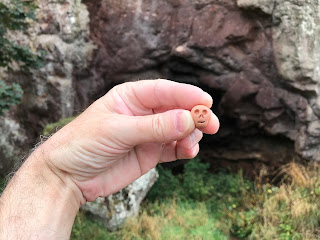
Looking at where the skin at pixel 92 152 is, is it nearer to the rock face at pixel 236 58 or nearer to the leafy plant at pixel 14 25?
the leafy plant at pixel 14 25

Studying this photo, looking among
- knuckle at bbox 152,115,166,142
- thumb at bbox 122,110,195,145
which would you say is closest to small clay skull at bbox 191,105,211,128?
thumb at bbox 122,110,195,145

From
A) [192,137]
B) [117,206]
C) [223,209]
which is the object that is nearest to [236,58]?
[223,209]

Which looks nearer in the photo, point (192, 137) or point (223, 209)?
point (192, 137)

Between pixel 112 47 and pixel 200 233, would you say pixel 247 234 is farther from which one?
pixel 112 47

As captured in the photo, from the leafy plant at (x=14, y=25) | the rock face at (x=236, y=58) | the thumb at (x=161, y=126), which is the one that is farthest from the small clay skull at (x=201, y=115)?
the rock face at (x=236, y=58)

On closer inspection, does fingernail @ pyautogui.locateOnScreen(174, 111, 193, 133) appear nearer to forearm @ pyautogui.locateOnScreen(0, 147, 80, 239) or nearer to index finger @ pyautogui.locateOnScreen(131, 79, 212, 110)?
index finger @ pyautogui.locateOnScreen(131, 79, 212, 110)

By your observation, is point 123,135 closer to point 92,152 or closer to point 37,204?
point 92,152
